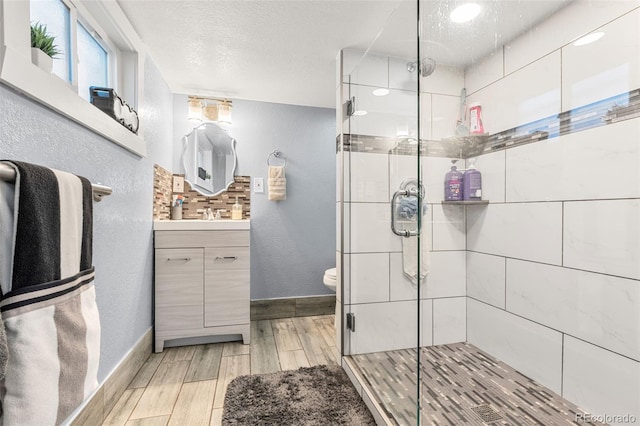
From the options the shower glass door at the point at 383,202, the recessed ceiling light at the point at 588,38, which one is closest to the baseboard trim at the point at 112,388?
the shower glass door at the point at 383,202

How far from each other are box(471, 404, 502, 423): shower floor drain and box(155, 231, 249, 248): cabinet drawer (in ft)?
5.72

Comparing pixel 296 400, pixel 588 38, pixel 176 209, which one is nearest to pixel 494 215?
pixel 588 38

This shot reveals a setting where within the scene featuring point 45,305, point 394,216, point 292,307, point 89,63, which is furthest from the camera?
point 292,307

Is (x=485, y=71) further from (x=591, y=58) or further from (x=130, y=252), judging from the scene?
(x=130, y=252)

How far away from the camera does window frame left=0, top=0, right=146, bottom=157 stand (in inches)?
31.0

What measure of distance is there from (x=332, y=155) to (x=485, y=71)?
1.47 meters

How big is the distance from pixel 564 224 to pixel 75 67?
2.47 m

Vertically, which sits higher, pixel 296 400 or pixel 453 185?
pixel 453 185

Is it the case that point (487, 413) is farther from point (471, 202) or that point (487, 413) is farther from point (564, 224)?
point (471, 202)

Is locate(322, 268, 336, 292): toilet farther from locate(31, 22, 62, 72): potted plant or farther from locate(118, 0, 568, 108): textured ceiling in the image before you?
locate(31, 22, 62, 72): potted plant

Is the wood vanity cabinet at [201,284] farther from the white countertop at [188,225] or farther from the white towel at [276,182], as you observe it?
the white towel at [276,182]

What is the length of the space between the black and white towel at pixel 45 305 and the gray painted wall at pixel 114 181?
27 cm

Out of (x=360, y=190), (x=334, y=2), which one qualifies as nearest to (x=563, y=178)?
(x=360, y=190)

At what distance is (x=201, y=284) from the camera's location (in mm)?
2049
